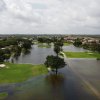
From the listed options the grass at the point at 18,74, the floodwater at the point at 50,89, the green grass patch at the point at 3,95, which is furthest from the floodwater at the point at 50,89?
the grass at the point at 18,74

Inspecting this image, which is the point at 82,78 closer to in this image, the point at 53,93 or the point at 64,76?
the point at 64,76

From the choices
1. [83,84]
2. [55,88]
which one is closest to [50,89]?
[55,88]

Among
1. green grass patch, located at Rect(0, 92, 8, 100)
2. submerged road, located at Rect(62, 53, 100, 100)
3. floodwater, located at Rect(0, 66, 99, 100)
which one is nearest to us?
green grass patch, located at Rect(0, 92, 8, 100)

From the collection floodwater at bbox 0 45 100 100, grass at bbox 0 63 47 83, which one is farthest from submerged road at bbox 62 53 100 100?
grass at bbox 0 63 47 83

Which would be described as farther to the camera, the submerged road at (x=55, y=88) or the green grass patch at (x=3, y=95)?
the submerged road at (x=55, y=88)

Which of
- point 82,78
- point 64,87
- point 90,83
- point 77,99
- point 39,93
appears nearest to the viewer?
point 77,99

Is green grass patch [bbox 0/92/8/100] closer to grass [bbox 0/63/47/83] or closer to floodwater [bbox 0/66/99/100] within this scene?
floodwater [bbox 0/66/99/100]

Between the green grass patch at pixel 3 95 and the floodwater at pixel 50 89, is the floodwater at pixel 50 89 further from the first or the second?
the green grass patch at pixel 3 95

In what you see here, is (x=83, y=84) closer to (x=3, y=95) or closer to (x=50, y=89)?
(x=50, y=89)

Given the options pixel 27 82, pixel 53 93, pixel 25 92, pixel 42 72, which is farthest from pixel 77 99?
pixel 42 72

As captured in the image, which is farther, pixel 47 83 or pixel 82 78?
pixel 82 78

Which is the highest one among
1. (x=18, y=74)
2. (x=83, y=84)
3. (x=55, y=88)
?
(x=18, y=74)
